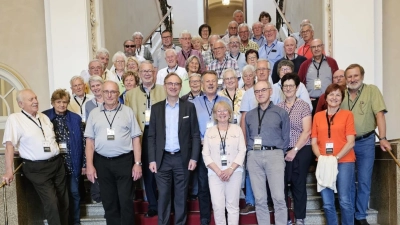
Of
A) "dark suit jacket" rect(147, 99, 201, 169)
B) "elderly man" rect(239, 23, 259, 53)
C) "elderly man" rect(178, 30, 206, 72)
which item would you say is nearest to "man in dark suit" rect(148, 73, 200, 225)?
"dark suit jacket" rect(147, 99, 201, 169)

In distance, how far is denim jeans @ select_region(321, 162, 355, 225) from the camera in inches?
167

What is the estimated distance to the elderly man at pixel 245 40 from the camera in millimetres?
7031

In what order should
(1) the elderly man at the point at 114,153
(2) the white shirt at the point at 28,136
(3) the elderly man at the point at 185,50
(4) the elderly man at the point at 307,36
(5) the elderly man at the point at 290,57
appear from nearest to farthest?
(2) the white shirt at the point at 28,136, (1) the elderly man at the point at 114,153, (5) the elderly man at the point at 290,57, (4) the elderly man at the point at 307,36, (3) the elderly man at the point at 185,50

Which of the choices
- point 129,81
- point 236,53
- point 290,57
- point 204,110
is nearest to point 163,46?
point 236,53

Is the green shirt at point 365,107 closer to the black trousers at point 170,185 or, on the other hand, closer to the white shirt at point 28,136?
the black trousers at point 170,185

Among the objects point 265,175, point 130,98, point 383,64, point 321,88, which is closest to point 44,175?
point 130,98

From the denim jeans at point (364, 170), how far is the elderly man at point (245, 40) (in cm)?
310

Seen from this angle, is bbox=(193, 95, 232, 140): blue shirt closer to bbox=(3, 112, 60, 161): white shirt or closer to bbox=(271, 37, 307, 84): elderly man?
bbox=(271, 37, 307, 84): elderly man

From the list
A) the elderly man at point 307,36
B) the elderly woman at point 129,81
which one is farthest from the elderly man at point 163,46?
the elderly man at point 307,36

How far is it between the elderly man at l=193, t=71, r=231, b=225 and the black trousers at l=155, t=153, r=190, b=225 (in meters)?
0.21

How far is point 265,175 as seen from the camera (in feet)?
14.1

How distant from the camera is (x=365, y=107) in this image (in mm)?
4441

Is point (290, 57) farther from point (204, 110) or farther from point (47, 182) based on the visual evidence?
point (47, 182)

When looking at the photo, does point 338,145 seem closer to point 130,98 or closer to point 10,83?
point 130,98
